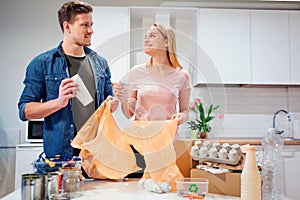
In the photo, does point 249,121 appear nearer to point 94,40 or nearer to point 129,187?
point 94,40

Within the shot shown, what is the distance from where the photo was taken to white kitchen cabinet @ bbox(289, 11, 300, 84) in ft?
9.71

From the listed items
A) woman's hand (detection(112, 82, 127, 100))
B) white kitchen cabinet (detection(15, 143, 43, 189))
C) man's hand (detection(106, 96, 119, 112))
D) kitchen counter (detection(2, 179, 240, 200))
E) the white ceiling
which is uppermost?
the white ceiling

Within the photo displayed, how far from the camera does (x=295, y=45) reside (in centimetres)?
298

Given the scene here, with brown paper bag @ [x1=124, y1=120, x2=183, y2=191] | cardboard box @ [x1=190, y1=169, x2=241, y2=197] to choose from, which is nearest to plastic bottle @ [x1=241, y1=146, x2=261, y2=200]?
cardboard box @ [x1=190, y1=169, x2=241, y2=197]

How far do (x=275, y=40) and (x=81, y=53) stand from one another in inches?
86.8

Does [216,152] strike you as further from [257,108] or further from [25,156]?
[257,108]

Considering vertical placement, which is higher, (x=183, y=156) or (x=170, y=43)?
(x=170, y=43)

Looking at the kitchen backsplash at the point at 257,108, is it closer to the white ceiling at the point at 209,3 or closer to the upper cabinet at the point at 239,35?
the upper cabinet at the point at 239,35

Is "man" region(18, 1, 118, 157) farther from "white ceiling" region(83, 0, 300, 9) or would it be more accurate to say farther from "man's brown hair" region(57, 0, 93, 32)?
"white ceiling" region(83, 0, 300, 9)

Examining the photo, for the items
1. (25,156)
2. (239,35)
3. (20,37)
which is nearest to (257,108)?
(239,35)

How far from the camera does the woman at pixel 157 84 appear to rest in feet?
3.62

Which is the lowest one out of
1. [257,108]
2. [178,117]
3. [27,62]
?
[178,117]

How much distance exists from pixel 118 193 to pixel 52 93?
563mm

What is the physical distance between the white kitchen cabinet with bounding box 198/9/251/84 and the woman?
5.97ft
